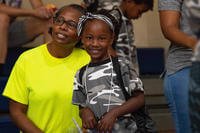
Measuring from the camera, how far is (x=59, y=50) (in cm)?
338

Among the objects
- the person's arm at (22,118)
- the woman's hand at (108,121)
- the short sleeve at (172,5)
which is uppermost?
the short sleeve at (172,5)

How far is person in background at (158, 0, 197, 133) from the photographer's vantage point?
113 inches

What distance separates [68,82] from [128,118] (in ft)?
1.81

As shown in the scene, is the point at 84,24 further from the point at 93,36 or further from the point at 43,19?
the point at 43,19

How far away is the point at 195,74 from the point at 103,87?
3.21 feet

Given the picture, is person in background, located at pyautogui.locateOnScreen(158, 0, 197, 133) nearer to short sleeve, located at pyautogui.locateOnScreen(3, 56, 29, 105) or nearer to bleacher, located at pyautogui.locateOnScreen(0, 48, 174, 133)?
short sleeve, located at pyautogui.locateOnScreen(3, 56, 29, 105)

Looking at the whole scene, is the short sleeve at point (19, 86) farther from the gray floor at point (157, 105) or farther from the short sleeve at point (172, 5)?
the gray floor at point (157, 105)

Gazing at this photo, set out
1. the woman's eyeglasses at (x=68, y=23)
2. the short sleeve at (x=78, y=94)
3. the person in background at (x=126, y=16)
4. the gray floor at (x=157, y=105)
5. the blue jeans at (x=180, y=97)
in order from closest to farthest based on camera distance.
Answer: the blue jeans at (x=180, y=97) < the short sleeve at (x=78, y=94) < the woman's eyeglasses at (x=68, y=23) < the person in background at (x=126, y=16) < the gray floor at (x=157, y=105)

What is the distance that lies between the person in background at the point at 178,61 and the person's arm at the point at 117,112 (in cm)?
19

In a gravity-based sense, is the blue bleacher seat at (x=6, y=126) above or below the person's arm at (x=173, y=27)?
below

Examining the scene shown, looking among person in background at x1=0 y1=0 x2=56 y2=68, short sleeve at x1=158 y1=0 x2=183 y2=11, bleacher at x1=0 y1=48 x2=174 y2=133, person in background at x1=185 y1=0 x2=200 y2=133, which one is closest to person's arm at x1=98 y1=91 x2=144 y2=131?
short sleeve at x1=158 y1=0 x2=183 y2=11

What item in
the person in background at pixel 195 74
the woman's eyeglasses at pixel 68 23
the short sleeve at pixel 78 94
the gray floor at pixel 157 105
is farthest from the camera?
the gray floor at pixel 157 105

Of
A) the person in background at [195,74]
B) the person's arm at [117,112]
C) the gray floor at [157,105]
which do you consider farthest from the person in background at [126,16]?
the gray floor at [157,105]

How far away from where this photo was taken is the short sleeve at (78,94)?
9.92 feet
